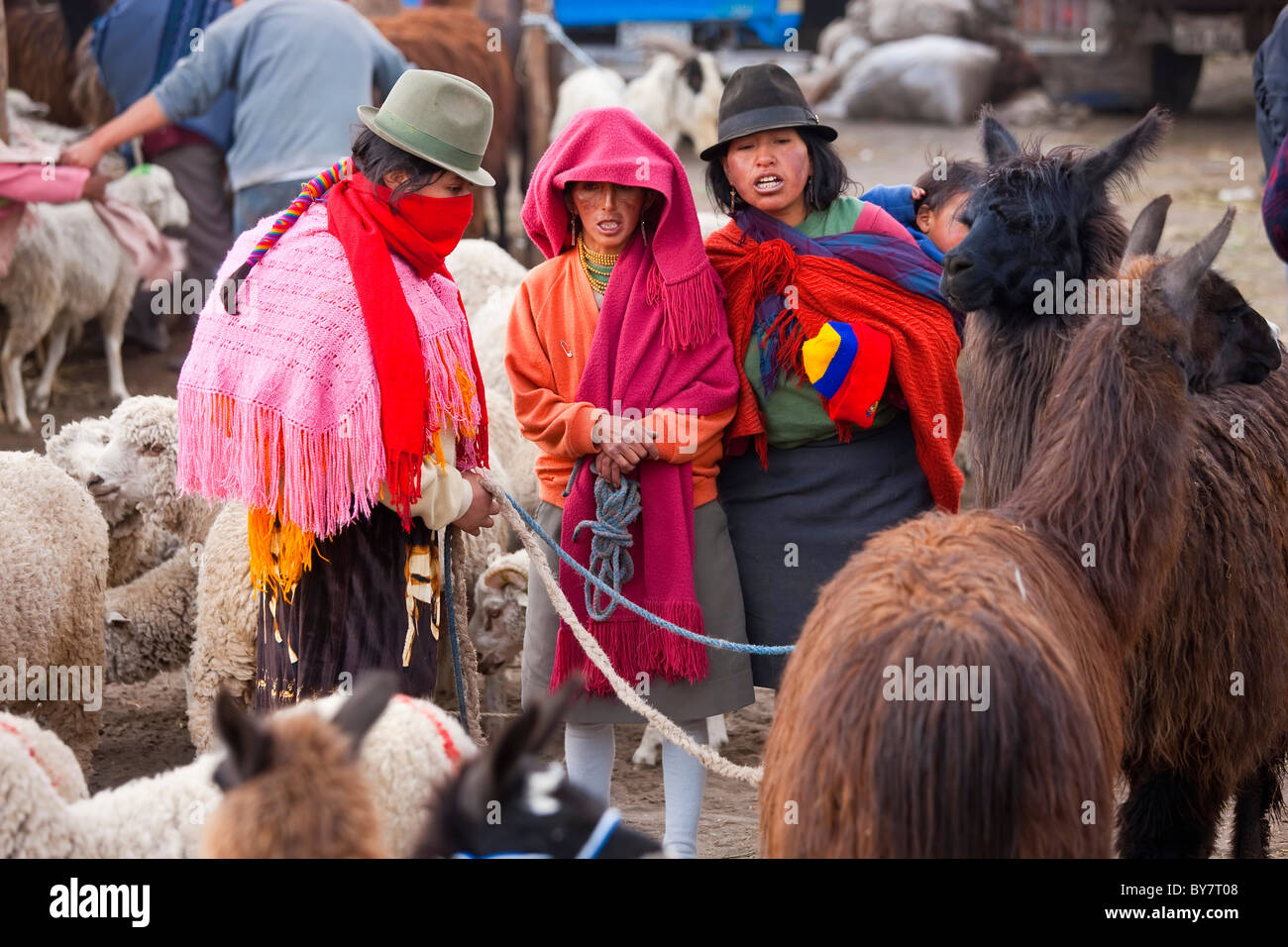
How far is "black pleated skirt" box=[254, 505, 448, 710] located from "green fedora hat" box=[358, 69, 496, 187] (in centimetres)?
74

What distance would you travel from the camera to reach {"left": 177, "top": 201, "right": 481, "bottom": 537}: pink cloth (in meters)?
2.65

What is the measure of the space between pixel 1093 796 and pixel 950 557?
0.43m

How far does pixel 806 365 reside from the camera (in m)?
3.06

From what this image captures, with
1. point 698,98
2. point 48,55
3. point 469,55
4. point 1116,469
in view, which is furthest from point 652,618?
point 48,55

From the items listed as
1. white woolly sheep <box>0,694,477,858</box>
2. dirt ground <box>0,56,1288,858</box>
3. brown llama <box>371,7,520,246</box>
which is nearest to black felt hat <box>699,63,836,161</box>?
dirt ground <box>0,56,1288,858</box>

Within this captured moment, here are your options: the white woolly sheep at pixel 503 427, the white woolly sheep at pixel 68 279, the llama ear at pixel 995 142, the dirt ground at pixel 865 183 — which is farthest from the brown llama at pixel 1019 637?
the white woolly sheep at pixel 68 279

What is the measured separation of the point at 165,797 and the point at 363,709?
65 centimetres

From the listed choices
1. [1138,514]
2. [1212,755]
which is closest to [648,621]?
[1138,514]

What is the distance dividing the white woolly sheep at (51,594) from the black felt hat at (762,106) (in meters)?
2.13

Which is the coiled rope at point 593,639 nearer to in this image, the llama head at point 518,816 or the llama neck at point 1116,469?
the llama neck at point 1116,469

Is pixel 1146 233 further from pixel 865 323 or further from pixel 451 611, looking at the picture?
pixel 451 611

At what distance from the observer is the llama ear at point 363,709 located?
6.03ft

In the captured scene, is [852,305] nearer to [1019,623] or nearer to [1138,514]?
[1138,514]

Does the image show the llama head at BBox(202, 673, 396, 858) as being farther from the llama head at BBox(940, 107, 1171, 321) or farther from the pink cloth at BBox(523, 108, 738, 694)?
the llama head at BBox(940, 107, 1171, 321)
